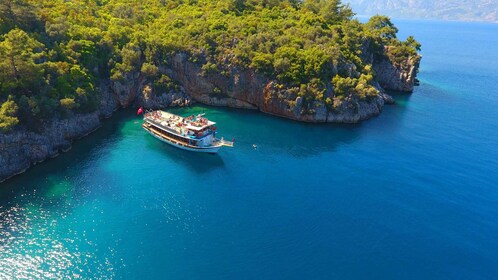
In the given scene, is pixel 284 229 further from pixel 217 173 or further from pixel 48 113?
pixel 48 113


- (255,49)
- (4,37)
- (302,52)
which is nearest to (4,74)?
(4,37)

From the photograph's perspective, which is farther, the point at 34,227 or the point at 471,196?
the point at 471,196

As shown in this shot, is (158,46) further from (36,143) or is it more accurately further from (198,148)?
(36,143)

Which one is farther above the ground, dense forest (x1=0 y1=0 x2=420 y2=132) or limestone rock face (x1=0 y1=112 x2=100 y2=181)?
dense forest (x1=0 y1=0 x2=420 y2=132)

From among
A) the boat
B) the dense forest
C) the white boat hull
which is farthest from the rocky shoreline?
the white boat hull

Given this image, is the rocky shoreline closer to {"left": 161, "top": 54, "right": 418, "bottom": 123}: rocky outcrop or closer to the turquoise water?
{"left": 161, "top": 54, "right": 418, "bottom": 123}: rocky outcrop

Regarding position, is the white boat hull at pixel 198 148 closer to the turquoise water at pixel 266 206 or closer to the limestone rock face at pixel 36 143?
the turquoise water at pixel 266 206

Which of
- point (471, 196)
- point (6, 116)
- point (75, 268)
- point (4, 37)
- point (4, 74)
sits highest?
point (4, 37)
